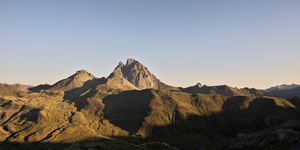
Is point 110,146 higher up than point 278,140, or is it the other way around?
A: point 278,140

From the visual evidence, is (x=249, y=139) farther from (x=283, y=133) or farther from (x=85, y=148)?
(x=85, y=148)

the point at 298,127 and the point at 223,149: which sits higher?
the point at 298,127

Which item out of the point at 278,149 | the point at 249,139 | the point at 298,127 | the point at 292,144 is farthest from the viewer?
Answer: the point at 249,139

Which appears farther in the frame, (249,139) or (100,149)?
(249,139)

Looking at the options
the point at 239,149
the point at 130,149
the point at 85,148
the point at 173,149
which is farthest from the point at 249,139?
the point at 85,148

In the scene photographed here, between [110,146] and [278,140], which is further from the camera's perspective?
[110,146]

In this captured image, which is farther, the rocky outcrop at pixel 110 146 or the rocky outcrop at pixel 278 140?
the rocky outcrop at pixel 110 146

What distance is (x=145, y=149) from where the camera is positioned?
138750 mm

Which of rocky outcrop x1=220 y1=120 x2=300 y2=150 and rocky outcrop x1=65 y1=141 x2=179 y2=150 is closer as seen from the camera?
rocky outcrop x1=220 y1=120 x2=300 y2=150

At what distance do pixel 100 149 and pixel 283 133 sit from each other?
396 ft

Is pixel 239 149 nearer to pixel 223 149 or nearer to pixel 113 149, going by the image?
pixel 223 149

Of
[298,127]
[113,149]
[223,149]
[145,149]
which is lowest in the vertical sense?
[223,149]

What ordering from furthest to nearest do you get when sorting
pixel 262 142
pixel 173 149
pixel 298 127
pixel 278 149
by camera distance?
pixel 173 149 < pixel 262 142 < pixel 298 127 < pixel 278 149

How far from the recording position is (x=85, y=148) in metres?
97.1
